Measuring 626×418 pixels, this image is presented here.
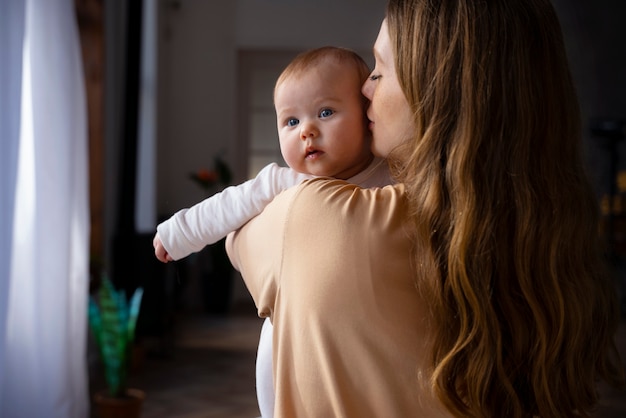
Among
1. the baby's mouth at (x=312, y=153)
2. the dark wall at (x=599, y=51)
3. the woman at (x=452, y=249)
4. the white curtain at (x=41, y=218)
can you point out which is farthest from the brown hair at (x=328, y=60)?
the dark wall at (x=599, y=51)

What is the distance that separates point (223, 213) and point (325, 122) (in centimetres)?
22

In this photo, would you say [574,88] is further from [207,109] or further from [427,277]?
[207,109]

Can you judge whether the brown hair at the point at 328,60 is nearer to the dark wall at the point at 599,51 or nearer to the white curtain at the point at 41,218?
the white curtain at the point at 41,218

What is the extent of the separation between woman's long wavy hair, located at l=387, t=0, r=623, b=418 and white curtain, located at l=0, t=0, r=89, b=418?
226cm

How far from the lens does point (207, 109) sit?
7652mm

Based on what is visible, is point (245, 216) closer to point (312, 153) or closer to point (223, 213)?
point (223, 213)

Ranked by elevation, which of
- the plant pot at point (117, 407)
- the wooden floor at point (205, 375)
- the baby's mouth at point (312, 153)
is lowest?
the wooden floor at point (205, 375)

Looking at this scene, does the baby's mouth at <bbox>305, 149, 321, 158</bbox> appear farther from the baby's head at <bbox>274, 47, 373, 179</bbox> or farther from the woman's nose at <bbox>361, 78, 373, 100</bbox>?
the woman's nose at <bbox>361, 78, 373, 100</bbox>

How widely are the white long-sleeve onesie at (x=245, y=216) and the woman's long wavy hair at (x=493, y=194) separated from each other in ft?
0.87

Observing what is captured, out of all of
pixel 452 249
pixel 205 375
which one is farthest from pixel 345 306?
pixel 205 375

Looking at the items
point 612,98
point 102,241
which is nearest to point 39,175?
point 102,241

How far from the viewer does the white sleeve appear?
1147 mm

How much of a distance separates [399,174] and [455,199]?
97 millimetres

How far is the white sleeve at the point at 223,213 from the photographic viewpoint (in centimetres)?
115
